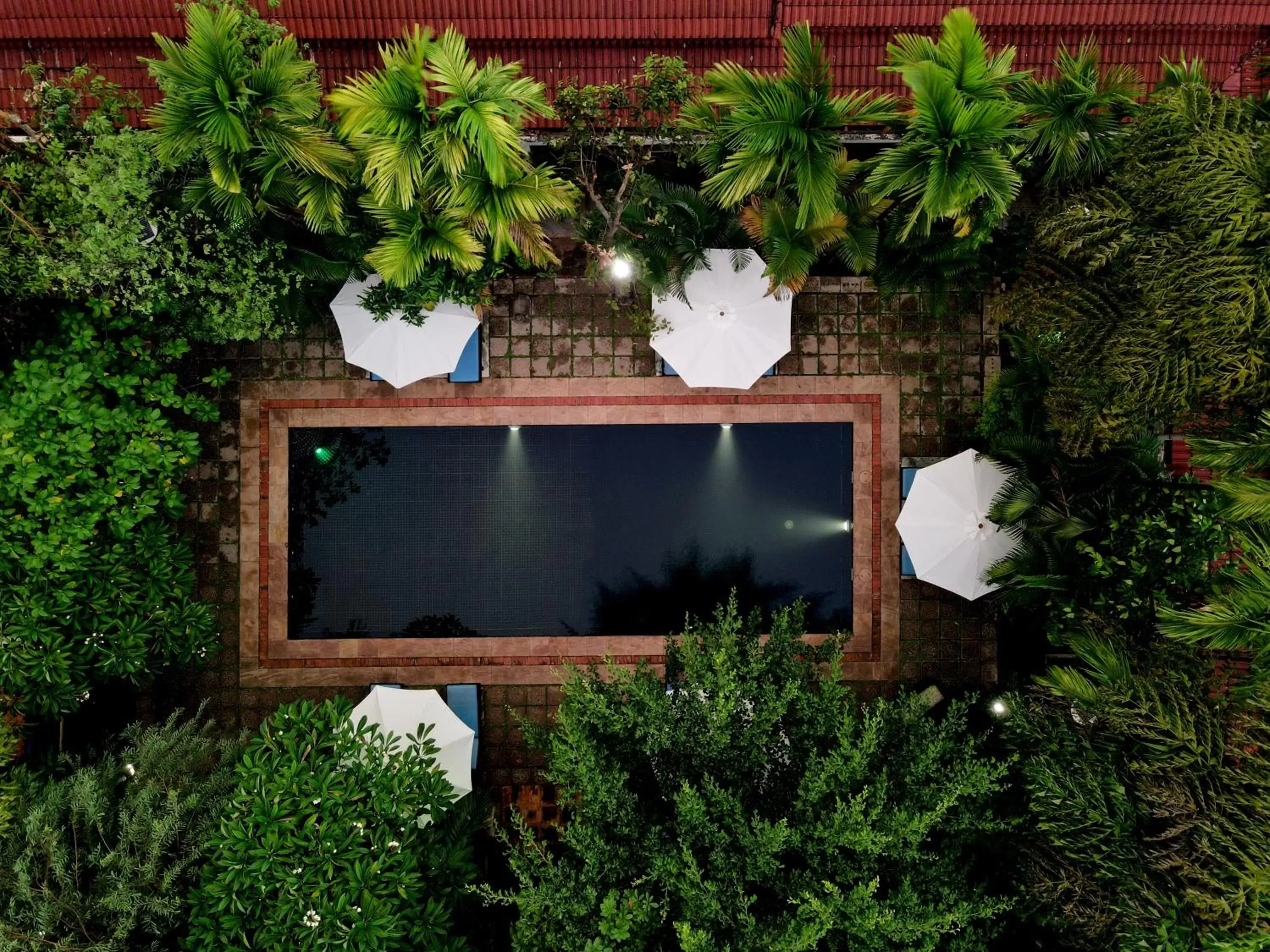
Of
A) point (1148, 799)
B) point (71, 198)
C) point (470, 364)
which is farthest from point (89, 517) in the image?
point (1148, 799)

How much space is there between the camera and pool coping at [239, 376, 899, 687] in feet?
28.3

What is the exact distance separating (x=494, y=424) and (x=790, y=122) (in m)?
4.70

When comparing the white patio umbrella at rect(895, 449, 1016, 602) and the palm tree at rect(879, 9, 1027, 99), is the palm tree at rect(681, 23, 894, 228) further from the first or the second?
the white patio umbrella at rect(895, 449, 1016, 602)

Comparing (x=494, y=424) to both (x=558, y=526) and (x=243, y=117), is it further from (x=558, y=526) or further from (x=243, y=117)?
(x=243, y=117)

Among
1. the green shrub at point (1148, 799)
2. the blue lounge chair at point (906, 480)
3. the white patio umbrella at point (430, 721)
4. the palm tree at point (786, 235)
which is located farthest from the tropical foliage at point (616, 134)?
the green shrub at point (1148, 799)

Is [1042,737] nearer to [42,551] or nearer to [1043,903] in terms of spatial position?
[1043,903]

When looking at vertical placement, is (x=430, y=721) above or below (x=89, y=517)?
below

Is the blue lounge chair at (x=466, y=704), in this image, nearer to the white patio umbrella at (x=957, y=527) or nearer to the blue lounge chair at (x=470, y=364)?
the blue lounge chair at (x=470, y=364)

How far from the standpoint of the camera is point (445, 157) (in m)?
5.40

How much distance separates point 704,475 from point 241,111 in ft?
18.9

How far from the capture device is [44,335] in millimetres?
6977

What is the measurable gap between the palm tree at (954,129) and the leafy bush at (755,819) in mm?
3916

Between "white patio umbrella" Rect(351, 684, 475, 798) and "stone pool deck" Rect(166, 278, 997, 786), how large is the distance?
872 millimetres

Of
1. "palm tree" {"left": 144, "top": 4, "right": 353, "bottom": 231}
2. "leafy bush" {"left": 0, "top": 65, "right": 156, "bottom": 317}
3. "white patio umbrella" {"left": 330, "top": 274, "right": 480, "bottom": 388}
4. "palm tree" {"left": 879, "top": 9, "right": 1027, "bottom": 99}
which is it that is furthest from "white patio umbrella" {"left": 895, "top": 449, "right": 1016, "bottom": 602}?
"leafy bush" {"left": 0, "top": 65, "right": 156, "bottom": 317}
